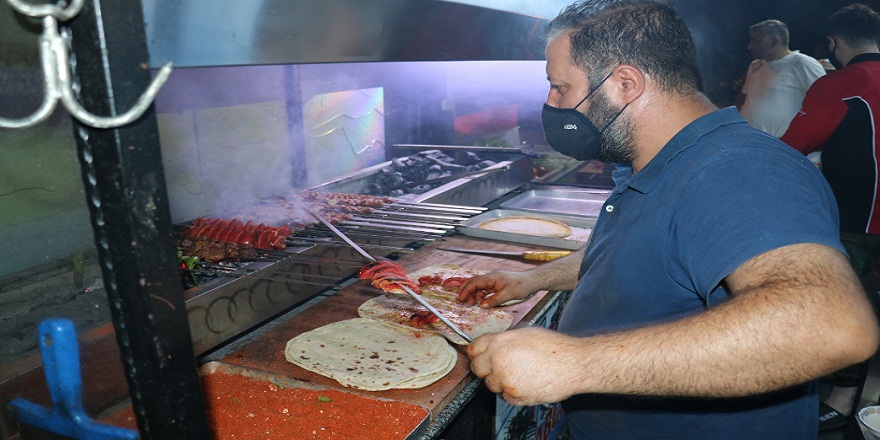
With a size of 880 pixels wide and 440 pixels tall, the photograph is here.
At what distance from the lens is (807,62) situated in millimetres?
6680

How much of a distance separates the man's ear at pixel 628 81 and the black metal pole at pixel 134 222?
1.63m

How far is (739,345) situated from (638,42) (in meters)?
1.12

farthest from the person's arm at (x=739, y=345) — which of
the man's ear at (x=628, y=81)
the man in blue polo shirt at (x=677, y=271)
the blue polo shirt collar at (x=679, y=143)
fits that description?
the man's ear at (x=628, y=81)

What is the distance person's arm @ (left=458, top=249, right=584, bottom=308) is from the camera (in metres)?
3.01

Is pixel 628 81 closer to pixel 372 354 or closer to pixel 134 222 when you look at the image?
pixel 372 354

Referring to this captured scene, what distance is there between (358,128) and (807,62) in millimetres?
5178

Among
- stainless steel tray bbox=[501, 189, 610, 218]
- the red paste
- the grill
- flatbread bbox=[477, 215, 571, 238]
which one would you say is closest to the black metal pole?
the red paste

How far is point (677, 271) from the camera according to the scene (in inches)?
70.2

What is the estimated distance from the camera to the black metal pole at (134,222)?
791mm

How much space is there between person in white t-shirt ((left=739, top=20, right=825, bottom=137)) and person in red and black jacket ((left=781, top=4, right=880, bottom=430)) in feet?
4.55

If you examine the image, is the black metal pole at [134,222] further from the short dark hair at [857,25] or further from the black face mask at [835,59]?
the black face mask at [835,59]

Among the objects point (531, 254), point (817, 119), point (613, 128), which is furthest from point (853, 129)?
point (613, 128)

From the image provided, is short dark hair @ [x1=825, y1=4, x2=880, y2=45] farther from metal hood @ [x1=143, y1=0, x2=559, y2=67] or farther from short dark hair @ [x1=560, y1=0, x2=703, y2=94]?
short dark hair @ [x1=560, y1=0, x2=703, y2=94]

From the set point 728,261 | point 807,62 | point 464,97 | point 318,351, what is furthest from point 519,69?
point 728,261
